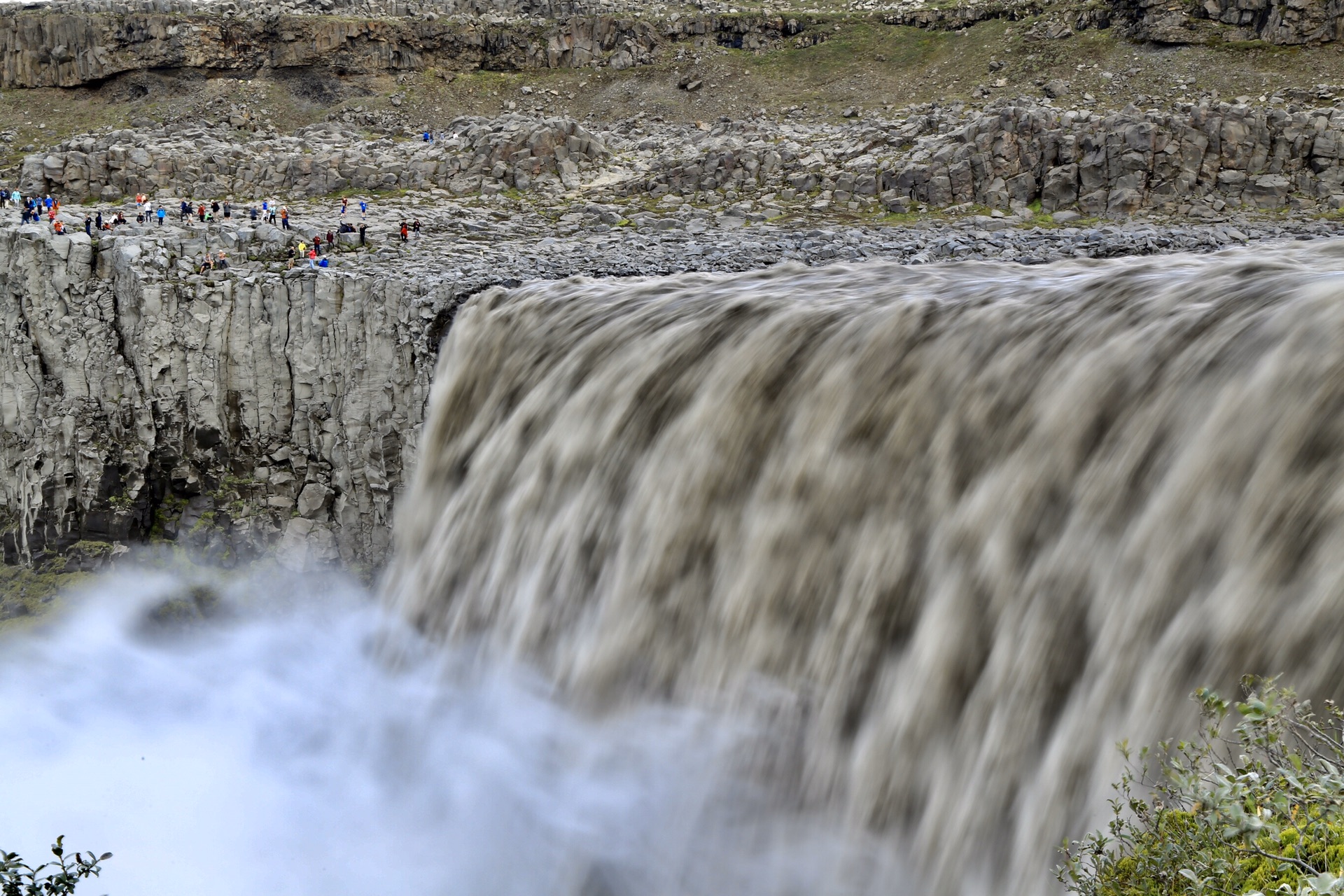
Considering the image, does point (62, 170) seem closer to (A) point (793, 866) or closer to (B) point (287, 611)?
(B) point (287, 611)

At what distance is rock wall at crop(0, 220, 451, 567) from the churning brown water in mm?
12164

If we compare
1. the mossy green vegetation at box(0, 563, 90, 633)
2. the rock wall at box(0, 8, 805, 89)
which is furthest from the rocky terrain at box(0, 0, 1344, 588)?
the rock wall at box(0, 8, 805, 89)

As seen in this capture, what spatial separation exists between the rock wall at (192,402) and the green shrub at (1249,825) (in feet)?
62.7

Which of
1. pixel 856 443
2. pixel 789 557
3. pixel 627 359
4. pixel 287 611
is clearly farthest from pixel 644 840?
pixel 287 611

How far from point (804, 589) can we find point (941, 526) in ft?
4.57

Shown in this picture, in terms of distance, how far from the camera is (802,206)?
2905cm

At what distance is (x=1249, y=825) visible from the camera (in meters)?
3.33

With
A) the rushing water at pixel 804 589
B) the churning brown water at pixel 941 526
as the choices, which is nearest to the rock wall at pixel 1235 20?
the rushing water at pixel 804 589

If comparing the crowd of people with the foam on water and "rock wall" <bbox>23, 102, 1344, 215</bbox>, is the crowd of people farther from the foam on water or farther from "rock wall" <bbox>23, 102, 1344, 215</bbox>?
the foam on water

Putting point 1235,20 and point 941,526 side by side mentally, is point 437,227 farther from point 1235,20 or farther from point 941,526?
point 1235,20

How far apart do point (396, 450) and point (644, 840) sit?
1570 cm

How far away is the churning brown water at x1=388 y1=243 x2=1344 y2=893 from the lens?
18.7 ft

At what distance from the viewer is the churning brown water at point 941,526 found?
18.7 ft

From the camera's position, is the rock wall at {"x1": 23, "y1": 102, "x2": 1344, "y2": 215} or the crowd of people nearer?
the crowd of people
